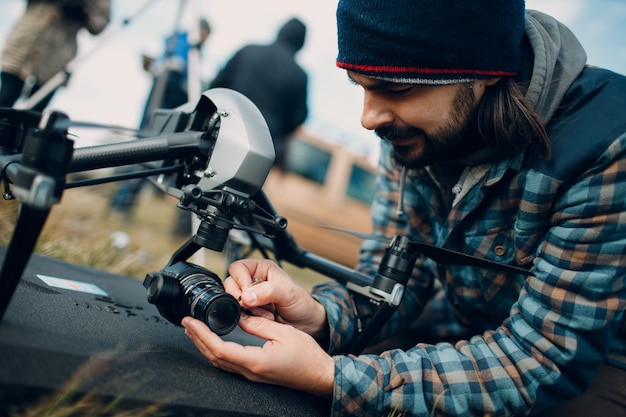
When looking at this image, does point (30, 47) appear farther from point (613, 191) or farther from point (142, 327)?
point (613, 191)

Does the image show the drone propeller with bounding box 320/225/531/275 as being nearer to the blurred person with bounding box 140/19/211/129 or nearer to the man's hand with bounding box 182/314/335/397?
the man's hand with bounding box 182/314/335/397

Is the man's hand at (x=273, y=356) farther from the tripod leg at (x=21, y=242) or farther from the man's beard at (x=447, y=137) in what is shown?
the man's beard at (x=447, y=137)

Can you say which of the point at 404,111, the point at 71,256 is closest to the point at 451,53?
the point at 404,111

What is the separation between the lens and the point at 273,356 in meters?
0.91

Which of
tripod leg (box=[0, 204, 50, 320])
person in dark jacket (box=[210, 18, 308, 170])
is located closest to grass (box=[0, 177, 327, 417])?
tripod leg (box=[0, 204, 50, 320])

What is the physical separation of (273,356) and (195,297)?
18 centimetres

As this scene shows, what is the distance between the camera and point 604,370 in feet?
3.96

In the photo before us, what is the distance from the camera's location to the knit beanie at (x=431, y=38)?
1.07m

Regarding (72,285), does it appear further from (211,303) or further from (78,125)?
(78,125)

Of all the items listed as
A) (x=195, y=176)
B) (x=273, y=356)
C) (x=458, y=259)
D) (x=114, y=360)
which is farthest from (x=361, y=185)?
(x=114, y=360)

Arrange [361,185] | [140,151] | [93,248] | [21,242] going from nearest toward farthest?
1. [21,242]
2. [140,151]
3. [93,248]
4. [361,185]

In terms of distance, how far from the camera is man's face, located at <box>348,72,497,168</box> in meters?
1.17

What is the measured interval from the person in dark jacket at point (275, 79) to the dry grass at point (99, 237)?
105cm

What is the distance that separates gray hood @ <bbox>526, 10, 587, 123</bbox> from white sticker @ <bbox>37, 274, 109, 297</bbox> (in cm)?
109
